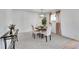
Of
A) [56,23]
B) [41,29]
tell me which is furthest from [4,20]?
[56,23]

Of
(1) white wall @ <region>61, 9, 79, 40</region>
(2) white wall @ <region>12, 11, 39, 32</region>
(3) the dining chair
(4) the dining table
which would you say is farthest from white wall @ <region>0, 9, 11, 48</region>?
(1) white wall @ <region>61, 9, 79, 40</region>

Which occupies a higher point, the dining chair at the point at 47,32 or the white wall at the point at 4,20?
the white wall at the point at 4,20

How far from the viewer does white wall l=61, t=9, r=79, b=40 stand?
1.56 metres

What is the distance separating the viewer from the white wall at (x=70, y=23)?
1.56 meters

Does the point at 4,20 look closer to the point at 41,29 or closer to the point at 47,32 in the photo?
the point at 41,29

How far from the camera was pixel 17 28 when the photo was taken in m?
1.59

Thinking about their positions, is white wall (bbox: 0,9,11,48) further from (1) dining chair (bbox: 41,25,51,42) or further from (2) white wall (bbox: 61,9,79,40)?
(2) white wall (bbox: 61,9,79,40)

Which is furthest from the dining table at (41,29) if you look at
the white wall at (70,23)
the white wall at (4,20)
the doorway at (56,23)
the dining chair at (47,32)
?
the white wall at (4,20)

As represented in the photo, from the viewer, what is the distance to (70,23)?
159cm

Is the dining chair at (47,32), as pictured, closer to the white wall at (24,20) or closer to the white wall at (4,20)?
the white wall at (24,20)
